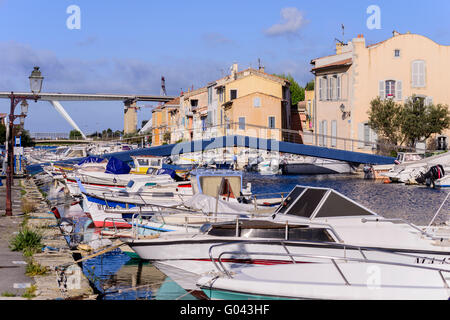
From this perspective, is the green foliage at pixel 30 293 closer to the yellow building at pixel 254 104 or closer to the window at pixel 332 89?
the window at pixel 332 89

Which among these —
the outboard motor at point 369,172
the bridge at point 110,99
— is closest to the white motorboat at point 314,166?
the outboard motor at point 369,172

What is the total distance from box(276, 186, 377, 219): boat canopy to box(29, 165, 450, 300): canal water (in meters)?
3.12

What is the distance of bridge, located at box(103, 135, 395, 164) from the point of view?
46.9 meters

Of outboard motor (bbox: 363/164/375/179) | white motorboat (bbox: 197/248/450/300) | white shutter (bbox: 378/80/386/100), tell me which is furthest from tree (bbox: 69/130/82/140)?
white motorboat (bbox: 197/248/450/300)

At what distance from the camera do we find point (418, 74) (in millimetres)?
53344

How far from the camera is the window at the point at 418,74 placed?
53250 millimetres

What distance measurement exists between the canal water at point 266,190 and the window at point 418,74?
9934 mm

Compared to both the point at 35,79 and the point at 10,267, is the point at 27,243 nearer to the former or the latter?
the point at 10,267

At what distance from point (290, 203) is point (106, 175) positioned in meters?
20.9

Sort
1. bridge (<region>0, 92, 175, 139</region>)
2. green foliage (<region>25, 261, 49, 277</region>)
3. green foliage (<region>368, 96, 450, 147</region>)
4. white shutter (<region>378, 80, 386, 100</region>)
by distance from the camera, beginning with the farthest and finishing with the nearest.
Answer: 1. bridge (<region>0, 92, 175, 139</region>)
2. white shutter (<region>378, 80, 386, 100</region>)
3. green foliage (<region>368, 96, 450, 147</region>)
4. green foliage (<region>25, 261, 49, 277</region>)

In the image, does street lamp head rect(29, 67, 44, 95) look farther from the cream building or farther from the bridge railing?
the cream building

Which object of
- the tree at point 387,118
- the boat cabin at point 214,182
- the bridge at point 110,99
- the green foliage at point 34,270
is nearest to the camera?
the green foliage at point 34,270

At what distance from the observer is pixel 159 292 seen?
1315cm
